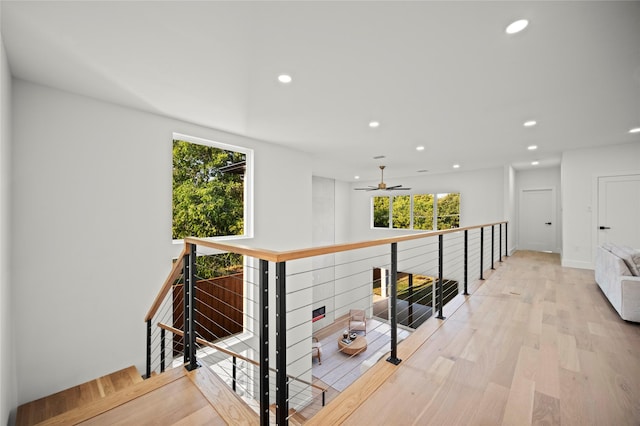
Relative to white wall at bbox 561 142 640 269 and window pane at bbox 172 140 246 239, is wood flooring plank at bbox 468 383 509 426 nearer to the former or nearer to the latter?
window pane at bbox 172 140 246 239

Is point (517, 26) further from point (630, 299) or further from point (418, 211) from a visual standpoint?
point (418, 211)

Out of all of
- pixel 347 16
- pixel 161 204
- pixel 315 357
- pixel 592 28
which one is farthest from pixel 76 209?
pixel 315 357

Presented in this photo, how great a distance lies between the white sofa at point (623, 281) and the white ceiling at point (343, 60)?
5.59 ft

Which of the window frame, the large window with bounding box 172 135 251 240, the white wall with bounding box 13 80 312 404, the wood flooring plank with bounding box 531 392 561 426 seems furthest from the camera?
the window frame

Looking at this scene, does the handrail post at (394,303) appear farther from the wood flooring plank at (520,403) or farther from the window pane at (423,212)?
the window pane at (423,212)

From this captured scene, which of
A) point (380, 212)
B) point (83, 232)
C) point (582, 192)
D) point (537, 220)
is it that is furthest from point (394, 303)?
point (380, 212)

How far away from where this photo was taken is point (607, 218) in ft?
15.9

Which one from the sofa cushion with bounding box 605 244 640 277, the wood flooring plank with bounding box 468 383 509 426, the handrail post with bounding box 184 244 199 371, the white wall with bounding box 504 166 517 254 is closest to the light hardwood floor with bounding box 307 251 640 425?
the wood flooring plank with bounding box 468 383 509 426

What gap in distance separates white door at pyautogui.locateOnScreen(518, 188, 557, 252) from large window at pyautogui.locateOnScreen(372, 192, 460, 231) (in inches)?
66.3

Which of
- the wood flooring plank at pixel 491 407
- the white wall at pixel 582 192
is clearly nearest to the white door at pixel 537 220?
the white wall at pixel 582 192

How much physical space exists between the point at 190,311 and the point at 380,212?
8.57 meters

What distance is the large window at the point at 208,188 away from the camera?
3.80 meters

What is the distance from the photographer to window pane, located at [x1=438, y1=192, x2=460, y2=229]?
26.2ft

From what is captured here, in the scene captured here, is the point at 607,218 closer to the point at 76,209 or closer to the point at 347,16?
the point at 347,16
